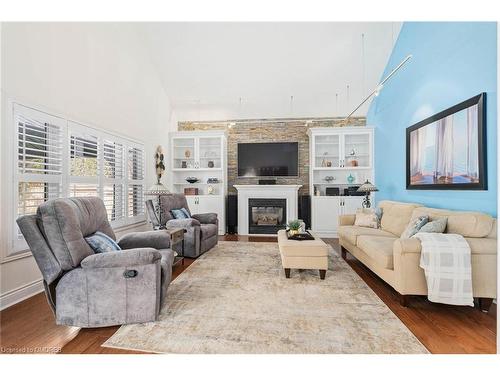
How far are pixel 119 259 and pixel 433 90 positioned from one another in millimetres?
4394

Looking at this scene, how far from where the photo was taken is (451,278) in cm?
212

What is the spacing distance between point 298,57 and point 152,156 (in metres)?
3.64

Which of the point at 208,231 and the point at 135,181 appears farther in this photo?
the point at 135,181

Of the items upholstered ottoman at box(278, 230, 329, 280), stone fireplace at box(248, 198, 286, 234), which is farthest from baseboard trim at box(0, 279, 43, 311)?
stone fireplace at box(248, 198, 286, 234)

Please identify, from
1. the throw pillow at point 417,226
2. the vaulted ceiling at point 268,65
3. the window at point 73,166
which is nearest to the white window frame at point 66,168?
the window at point 73,166

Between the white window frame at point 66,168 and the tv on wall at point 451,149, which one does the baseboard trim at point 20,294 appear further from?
the tv on wall at point 451,149

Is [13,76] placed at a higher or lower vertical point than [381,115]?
lower

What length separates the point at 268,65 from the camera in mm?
4996

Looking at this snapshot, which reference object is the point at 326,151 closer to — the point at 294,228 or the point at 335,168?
the point at 335,168

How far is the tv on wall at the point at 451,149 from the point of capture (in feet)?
8.68

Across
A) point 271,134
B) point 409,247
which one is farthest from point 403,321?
point 271,134
